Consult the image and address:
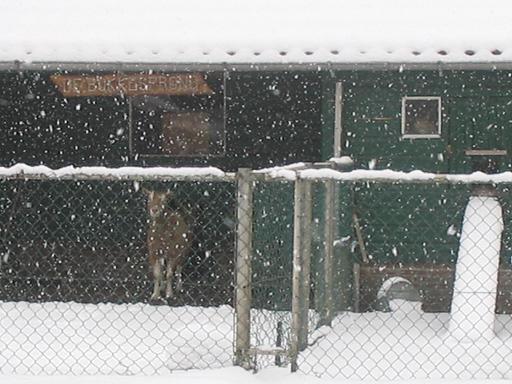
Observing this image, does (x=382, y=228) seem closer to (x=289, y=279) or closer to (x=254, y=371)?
(x=289, y=279)

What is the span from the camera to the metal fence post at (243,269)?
5.27 metres

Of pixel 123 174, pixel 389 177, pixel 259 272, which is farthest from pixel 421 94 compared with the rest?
pixel 123 174

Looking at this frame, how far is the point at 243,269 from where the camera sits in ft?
17.4

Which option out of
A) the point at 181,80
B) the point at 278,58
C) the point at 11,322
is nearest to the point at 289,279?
the point at 278,58

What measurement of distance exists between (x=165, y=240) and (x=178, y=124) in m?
1.91

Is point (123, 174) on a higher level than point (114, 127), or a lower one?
higher

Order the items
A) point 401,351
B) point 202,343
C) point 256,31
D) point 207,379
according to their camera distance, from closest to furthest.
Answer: point 207,379
point 401,351
point 202,343
point 256,31

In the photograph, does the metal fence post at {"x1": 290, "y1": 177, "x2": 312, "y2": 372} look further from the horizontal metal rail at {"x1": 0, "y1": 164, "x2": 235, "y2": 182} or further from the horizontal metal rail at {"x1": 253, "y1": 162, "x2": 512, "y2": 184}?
the horizontal metal rail at {"x1": 0, "y1": 164, "x2": 235, "y2": 182}

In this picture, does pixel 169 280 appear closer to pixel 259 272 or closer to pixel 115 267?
pixel 115 267

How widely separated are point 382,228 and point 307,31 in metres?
2.35

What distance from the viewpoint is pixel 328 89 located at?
368 inches

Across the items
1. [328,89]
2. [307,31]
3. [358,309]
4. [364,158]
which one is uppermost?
[307,31]

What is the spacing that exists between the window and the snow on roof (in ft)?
3.95

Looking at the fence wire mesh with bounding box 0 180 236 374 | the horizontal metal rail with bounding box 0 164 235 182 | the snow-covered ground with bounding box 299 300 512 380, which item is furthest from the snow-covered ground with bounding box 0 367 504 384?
the fence wire mesh with bounding box 0 180 236 374
